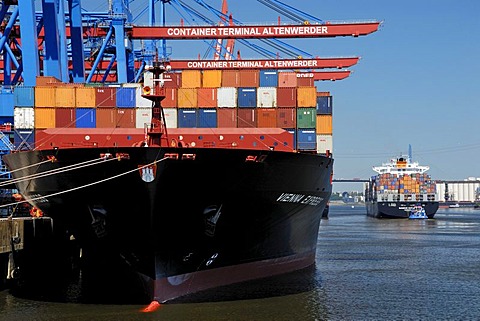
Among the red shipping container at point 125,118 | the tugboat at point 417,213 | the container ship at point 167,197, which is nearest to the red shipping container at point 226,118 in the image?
the container ship at point 167,197

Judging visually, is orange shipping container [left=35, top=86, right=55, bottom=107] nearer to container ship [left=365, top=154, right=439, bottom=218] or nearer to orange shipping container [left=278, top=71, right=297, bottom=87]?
orange shipping container [left=278, top=71, right=297, bottom=87]

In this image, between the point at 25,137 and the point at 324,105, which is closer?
the point at 25,137

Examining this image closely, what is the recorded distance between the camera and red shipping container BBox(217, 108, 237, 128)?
24.1 meters

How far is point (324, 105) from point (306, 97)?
12.5 feet

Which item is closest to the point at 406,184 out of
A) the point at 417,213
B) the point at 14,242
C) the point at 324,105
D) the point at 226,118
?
the point at 417,213

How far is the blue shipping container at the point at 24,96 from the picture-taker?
24.8 m

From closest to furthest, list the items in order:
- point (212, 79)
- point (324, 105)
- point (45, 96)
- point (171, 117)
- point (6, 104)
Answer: point (171, 117) < point (45, 96) < point (212, 79) < point (324, 105) < point (6, 104)

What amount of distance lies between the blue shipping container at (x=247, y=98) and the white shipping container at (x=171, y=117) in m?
2.51

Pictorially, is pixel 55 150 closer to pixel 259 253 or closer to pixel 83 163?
pixel 83 163

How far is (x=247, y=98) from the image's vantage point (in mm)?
24875

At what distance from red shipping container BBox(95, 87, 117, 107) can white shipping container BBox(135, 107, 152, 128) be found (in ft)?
3.17

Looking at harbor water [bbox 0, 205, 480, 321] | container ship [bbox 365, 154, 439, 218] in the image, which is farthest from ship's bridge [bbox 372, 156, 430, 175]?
harbor water [bbox 0, 205, 480, 321]

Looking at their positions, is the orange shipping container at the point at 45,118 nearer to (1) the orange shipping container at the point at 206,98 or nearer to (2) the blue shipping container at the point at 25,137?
(2) the blue shipping container at the point at 25,137

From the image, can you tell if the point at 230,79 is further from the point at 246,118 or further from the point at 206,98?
the point at 246,118
